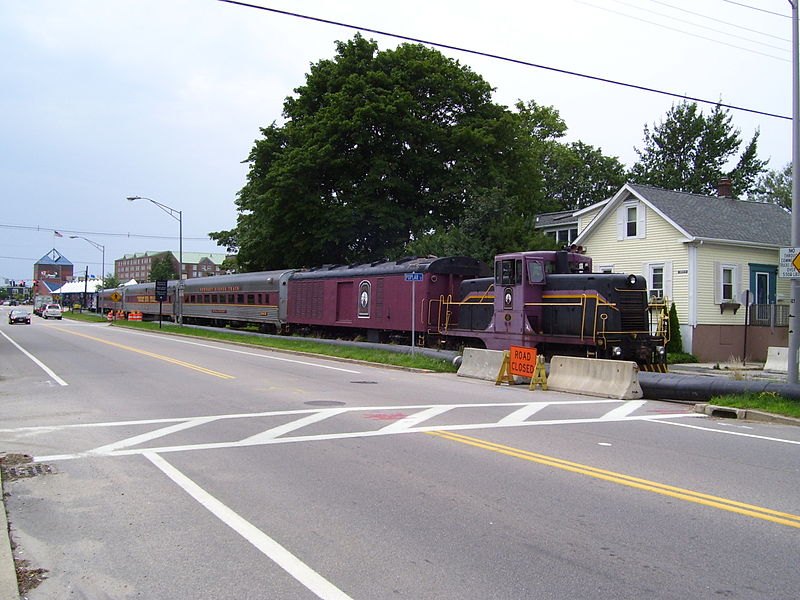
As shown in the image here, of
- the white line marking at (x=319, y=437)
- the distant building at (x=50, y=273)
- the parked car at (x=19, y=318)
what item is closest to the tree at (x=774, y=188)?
the white line marking at (x=319, y=437)

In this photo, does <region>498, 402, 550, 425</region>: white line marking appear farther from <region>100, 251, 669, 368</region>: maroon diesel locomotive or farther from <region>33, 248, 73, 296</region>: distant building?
<region>33, 248, 73, 296</region>: distant building

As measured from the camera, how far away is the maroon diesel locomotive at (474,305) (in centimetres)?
1686

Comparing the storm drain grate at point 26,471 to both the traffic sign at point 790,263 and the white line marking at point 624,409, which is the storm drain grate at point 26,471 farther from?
the traffic sign at point 790,263

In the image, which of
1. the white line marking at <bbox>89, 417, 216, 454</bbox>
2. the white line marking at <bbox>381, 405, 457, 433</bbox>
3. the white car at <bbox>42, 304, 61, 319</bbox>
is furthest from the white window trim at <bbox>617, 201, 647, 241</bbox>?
the white car at <bbox>42, 304, 61, 319</bbox>

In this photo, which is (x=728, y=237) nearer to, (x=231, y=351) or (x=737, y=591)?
(x=231, y=351)

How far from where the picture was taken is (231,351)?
26891mm

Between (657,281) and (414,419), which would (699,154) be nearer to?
(657,281)

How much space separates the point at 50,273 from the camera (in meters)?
169

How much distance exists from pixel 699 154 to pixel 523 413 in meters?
51.6

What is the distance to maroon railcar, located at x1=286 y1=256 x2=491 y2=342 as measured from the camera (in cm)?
2336

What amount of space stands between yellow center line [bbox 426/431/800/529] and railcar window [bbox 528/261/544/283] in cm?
988

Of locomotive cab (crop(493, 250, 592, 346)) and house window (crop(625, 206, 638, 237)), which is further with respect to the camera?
house window (crop(625, 206, 638, 237))

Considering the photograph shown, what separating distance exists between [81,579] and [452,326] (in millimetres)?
18483

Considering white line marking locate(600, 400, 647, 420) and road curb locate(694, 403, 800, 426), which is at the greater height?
road curb locate(694, 403, 800, 426)
